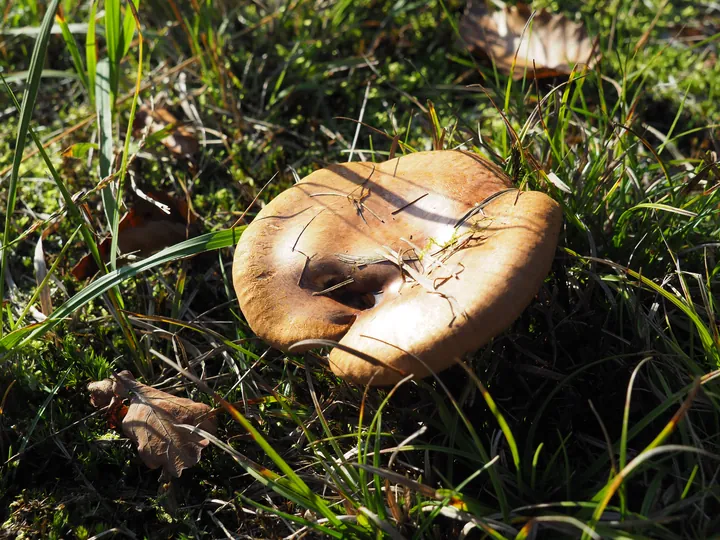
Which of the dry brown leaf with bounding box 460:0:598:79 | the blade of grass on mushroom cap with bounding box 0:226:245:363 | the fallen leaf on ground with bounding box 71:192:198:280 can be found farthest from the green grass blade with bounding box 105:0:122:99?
the dry brown leaf with bounding box 460:0:598:79

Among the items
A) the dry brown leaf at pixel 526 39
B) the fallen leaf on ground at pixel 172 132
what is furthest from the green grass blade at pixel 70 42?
the dry brown leaf at pixel 526 39

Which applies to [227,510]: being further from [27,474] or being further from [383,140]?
[383,140]

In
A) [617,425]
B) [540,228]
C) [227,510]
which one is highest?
[540,228]

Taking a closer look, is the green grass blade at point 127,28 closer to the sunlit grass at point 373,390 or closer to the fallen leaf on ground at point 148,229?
the sunlit grass at point 373,390

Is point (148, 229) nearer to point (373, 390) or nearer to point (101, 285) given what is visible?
point (101, 285)

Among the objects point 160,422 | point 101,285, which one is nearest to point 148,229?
point 101,285

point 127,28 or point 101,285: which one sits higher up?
point 127,28

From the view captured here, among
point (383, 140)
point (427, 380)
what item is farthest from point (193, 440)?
point (383, 140)
